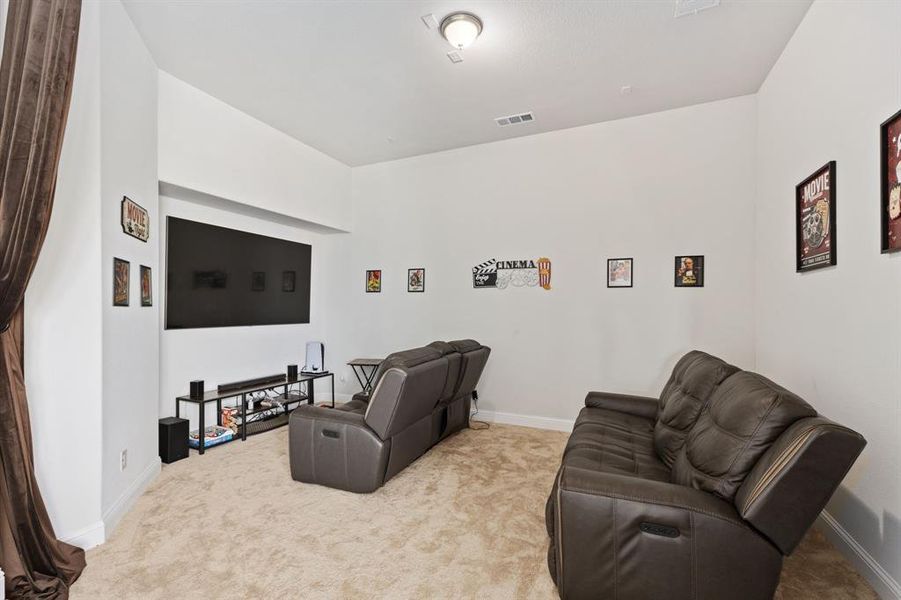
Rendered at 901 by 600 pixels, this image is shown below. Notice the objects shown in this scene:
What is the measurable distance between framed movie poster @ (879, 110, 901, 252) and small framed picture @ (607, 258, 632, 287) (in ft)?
7.41

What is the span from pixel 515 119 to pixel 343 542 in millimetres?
3847

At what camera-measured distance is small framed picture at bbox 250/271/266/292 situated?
465 cm

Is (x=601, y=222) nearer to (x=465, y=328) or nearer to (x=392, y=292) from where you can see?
(x=465, y=328)

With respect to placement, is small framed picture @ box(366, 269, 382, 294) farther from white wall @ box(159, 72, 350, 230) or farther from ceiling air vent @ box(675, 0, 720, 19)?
ceiling air vent @ box(675, 0, 720, 19)

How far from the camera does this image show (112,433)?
2432 mm

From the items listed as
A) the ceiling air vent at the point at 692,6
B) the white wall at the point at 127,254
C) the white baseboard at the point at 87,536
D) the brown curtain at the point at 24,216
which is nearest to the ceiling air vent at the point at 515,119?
the ceiling air vent at the point at 692,6

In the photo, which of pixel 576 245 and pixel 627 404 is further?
pixel 576 245

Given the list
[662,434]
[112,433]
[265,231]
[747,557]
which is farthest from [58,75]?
[662,434]

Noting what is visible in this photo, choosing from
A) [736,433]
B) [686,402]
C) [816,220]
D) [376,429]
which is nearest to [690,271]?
[816,220]

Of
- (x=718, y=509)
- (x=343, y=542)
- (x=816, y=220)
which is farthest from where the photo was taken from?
(x=816, y=220)

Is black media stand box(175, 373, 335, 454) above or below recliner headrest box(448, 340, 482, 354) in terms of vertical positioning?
below

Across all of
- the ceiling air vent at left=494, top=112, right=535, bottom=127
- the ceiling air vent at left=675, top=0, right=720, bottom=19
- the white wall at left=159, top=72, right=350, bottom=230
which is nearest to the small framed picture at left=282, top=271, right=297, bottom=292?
the white wall at left=159, top=72, right=350, bottom=230

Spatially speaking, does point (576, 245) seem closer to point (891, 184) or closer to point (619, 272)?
point (619, 272)

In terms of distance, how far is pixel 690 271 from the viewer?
392cm
